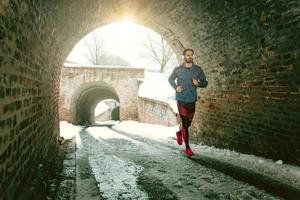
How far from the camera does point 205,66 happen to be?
7.96 meters

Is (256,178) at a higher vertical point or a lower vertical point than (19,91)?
lower

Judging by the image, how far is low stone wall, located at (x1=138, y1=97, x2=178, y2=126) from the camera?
41.8 ft

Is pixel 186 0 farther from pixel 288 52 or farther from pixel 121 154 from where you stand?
pixel 121 154

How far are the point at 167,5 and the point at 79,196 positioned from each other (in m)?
5.07

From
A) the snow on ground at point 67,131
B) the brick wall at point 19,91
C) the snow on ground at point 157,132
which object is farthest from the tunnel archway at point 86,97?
the brick wall at point 19,91

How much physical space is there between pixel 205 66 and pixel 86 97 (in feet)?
62.5

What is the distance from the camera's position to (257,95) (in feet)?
18.9

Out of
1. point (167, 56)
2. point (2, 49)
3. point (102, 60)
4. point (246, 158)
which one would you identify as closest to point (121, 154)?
point (246, 158)

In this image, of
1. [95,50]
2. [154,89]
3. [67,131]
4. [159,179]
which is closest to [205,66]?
[159,179]

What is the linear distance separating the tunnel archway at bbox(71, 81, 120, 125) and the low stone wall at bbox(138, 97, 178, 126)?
4345mm

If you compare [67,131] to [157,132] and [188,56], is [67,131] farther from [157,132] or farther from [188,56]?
[188,56]

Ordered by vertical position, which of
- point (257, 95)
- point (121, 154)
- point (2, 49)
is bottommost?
point (121, 154)

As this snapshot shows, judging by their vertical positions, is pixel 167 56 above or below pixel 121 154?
above

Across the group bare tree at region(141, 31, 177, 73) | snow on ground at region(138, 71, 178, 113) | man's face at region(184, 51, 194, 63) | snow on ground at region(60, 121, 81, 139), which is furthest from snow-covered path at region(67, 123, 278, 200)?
bare tree at region(141, 31, 177, 73)
